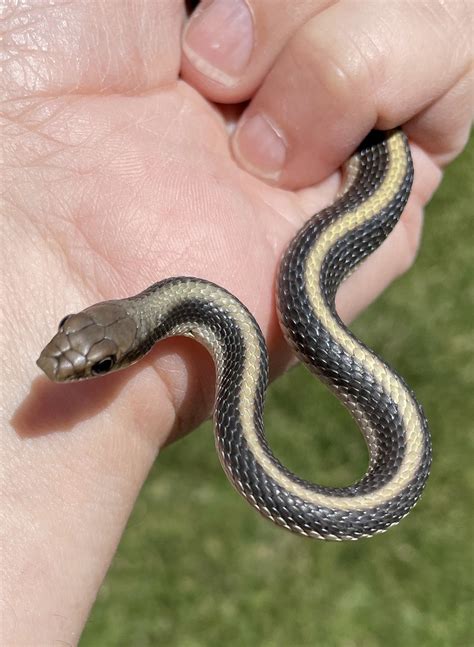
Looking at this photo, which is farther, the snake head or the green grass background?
the green grass background

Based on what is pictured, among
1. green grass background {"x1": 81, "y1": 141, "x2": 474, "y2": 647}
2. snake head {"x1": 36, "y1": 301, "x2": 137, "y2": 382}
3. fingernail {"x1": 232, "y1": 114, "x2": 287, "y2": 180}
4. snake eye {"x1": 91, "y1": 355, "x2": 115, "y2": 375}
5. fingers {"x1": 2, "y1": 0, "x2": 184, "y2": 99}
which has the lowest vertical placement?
green grass background {"x1": 81, "y1": 141, "x2": 474, "y2": 647}

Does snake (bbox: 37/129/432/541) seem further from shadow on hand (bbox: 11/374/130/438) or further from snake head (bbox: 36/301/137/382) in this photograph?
shadow on hand (bbox: 11/374/130/438)

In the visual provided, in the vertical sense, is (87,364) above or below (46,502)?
above

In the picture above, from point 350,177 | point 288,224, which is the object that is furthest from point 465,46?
point 288,224

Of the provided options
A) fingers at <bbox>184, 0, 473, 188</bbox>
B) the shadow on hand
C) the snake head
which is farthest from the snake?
fingers at <bbox>184, 0, 473, 188</bbox>

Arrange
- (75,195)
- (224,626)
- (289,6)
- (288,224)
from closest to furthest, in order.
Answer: (75,195)
(289,6)
(288,224)
(224,626)

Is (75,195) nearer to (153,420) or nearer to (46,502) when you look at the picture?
(153,420)

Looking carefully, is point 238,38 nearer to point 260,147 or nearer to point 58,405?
point 260,147

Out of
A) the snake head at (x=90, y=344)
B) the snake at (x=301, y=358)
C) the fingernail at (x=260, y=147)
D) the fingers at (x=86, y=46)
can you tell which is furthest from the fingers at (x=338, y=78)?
the snake head at (x=90, y=344)
